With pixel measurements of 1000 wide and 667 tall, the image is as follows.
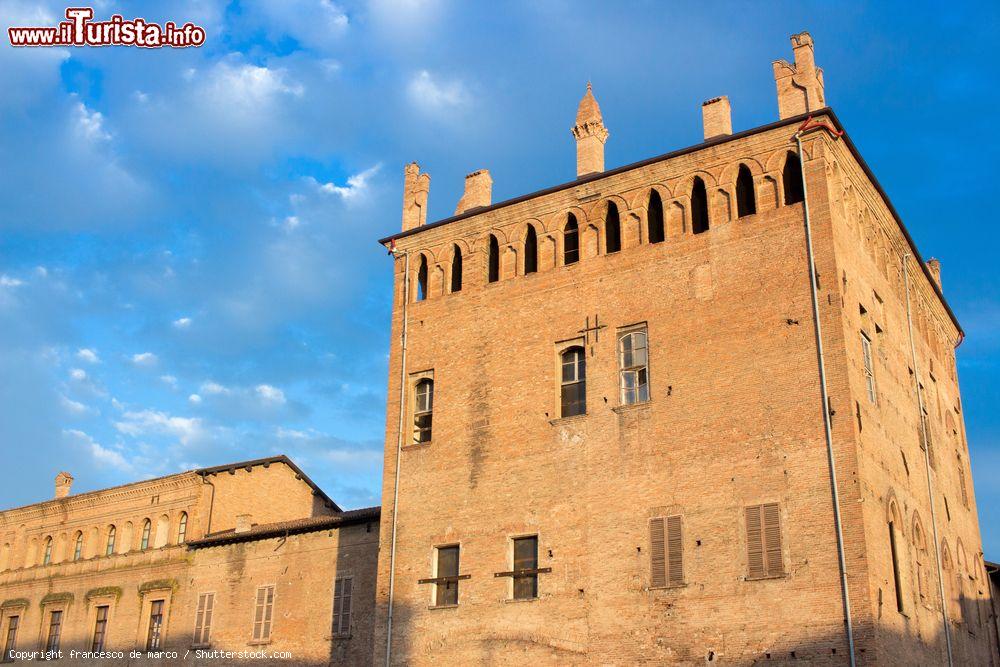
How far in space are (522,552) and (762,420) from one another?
20.2 feet

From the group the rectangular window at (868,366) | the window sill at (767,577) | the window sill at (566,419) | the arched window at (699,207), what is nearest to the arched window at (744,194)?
the arched window at (699,207)

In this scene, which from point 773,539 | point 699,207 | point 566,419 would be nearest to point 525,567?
point 566,419

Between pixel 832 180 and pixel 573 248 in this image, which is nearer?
pixel 832 180

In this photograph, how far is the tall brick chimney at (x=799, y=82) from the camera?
24.2 metres

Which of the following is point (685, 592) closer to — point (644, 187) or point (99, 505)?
point (644, 187)

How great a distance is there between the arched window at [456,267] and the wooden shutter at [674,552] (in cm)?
900

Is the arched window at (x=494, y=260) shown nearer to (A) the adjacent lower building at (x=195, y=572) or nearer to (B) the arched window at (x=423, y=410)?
(B) the arched window at (x=423, y=410)

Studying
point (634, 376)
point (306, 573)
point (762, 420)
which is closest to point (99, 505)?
point (306, 573)

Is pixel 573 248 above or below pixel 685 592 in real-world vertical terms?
above

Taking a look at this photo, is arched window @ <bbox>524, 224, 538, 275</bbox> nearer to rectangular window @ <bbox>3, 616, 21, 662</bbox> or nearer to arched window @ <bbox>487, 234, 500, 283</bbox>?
arched window @ <bbox>487, 234, 500, 283</bbox>

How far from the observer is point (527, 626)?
2364cm

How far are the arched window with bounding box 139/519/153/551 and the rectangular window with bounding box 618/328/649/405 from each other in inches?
805

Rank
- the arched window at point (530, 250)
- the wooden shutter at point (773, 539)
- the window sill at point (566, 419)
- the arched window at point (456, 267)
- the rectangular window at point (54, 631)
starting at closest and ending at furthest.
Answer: the wooden shutter at point (773, 539), the window sill at point (566, 419), the arched window at point (530, 250), the arched window at point (456, 267), the rectangular window at point (54, 631)

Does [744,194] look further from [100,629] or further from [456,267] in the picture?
[100,629]
